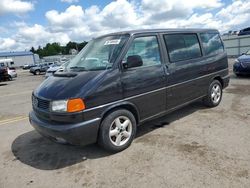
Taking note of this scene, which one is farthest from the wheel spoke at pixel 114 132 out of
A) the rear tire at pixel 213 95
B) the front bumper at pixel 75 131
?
the rear tire at pixel 213 95

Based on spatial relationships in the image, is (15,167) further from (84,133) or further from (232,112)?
(232,112)

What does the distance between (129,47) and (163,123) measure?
6.72ft

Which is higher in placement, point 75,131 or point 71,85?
point 71,85

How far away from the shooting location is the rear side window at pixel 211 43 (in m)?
6.05

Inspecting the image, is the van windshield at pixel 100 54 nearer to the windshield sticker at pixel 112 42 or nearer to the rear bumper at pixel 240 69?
the windshield sticker at pixel 112 42

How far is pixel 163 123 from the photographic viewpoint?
5570 mm

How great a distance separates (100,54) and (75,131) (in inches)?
61.6

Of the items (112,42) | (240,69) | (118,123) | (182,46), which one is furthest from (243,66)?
(118,123)

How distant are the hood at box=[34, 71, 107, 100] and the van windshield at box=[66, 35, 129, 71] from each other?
0.82 ft

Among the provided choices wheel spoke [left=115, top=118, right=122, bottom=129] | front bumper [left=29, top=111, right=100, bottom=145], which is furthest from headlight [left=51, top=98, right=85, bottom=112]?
wheel spoke [left=115, top=118, right=122, bottom=129]

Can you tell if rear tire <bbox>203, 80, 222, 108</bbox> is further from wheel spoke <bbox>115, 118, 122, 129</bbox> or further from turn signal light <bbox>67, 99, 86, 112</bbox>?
turn signal light <bbox>67, 99, 86, 112</bbox>

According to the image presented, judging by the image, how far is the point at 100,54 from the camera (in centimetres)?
457

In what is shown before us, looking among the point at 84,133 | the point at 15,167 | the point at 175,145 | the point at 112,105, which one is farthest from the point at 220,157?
the point at 15,167

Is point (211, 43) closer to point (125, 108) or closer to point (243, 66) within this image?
point (125, 108)
